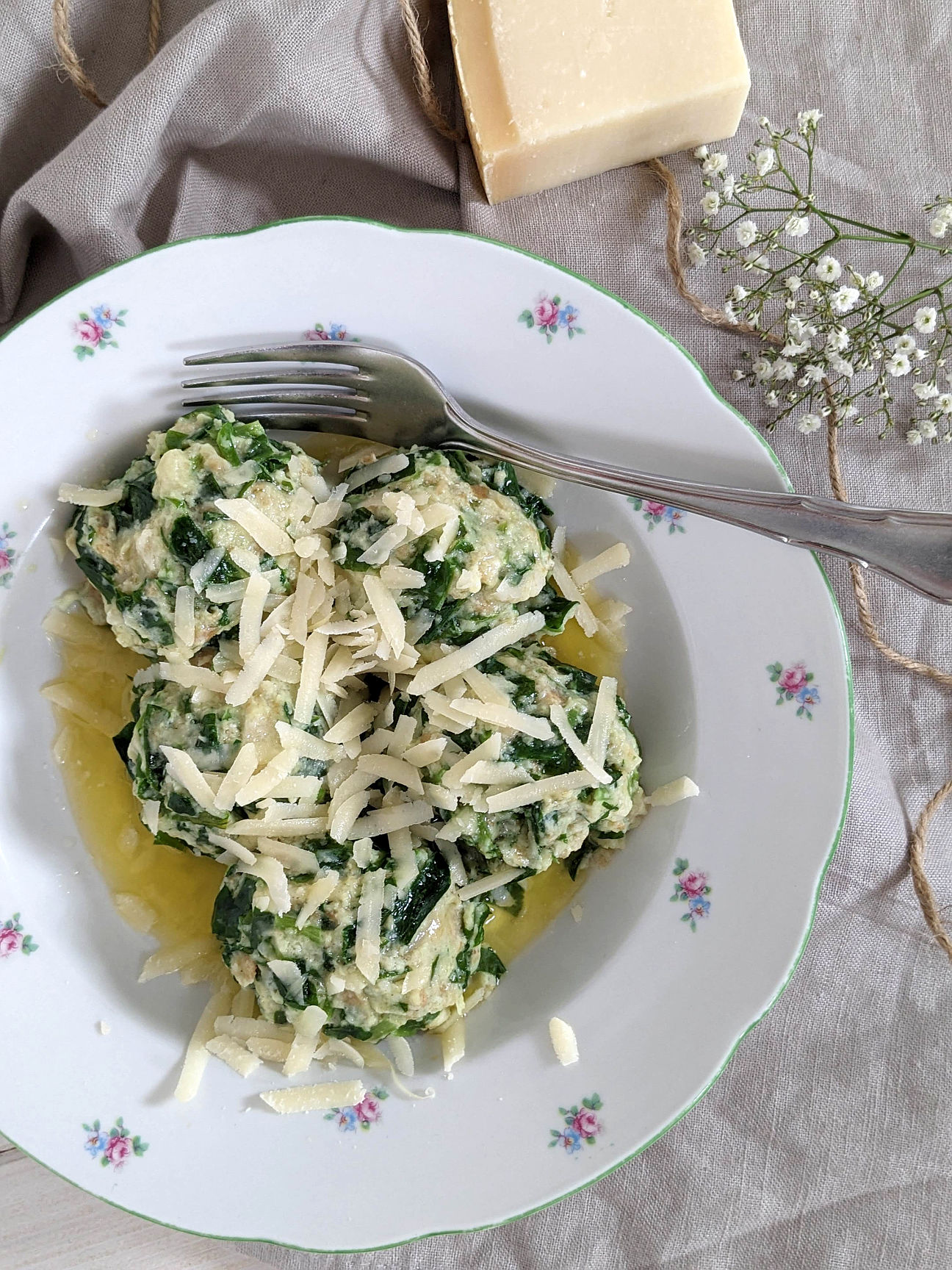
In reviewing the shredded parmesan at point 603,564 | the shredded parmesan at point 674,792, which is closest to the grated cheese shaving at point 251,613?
the shredded parmesan at point 603,564

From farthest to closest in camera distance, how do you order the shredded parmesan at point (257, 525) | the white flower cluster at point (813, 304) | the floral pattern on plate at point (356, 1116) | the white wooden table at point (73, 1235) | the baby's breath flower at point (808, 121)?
the white wooden table at point (73, 1235), the white flower cluster at point (813, 304), the baby's breath flower at point (808, 121), the floral pattern on plate at point (356, 1116), the shredded parmesan at point (257, 525)

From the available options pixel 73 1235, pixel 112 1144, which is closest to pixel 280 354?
pixel 112 1144

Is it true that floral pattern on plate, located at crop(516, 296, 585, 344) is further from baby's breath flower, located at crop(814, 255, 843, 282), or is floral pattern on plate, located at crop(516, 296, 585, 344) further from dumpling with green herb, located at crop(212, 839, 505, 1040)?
dumpling with green herb, located at crop(212, 839, 505, 1040)

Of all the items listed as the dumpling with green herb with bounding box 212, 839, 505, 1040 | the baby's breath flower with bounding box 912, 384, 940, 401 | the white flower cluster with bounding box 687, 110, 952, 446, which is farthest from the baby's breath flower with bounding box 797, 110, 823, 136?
the dumpling with green herb with bounding box 212, 839, 505, 1040

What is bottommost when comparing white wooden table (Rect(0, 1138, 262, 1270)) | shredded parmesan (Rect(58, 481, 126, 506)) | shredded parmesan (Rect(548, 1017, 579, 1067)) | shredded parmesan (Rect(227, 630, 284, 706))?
white wooden table (Rect(0, 1138, 262, 1270))

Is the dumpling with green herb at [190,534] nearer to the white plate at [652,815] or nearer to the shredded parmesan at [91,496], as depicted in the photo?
the shredded parmesan at [91,496]

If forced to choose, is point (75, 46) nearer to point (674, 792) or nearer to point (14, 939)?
point (14, 939)

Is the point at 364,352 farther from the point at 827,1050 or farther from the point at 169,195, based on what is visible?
the point at 827,1050
